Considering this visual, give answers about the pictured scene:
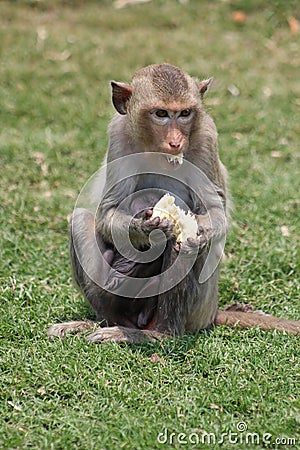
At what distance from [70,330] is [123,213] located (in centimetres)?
88

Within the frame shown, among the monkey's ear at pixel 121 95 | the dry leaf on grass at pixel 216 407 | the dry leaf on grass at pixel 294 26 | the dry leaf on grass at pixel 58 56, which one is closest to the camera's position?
the dry leaf on grass at pixel 216 407

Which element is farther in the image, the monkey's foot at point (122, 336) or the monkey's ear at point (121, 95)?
the monkey's ear at point (121, 95)

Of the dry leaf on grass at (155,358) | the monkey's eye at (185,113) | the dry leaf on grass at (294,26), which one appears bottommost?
the dry leaf on grass at (155,358)

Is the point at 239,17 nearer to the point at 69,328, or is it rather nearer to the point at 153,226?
the point at 153,226

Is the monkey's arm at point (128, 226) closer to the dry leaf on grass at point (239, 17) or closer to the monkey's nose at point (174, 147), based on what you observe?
the monkey's nose at point (174, 147)

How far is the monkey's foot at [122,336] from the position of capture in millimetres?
5051

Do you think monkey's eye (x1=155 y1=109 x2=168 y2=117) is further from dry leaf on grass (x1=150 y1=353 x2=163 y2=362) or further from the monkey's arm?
dry leaf on grass (x1=150 y1=353 x2=163 y2=362)

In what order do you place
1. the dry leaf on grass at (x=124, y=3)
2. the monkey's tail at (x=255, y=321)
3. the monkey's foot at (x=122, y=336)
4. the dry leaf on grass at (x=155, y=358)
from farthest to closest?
the dry leaf on grass at (x=124, y=3) < the monkey's tail at (x=255, y=321) < the monkey's foot at (x=122, y=336) < the dry leaf on grass at (x=155, y=358)

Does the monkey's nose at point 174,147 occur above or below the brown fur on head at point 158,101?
below

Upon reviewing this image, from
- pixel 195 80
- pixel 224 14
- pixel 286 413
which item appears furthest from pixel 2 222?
pixel 224 14

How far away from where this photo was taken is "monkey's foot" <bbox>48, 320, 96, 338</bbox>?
5.14m

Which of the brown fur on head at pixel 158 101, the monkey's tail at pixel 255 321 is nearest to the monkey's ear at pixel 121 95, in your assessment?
the brown fur on head at pixel 158 101

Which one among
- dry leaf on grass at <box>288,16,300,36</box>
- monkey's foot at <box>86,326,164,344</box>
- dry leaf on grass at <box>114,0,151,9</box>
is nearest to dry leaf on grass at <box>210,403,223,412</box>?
monkey's foot at <box>86,326,164,344</box>

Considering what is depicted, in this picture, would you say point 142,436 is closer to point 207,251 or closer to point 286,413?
point 286,413
